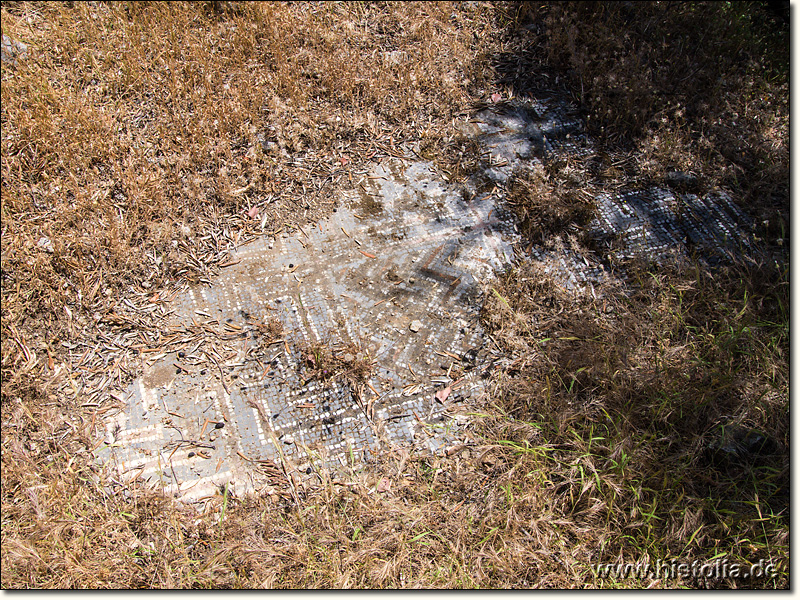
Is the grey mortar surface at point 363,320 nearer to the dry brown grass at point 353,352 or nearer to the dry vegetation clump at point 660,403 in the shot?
the dry brown grass at point 353,352

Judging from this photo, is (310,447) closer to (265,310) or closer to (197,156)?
(265,310)

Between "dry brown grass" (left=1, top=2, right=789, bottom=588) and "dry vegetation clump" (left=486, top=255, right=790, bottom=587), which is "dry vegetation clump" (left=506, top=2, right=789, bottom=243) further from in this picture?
"dry vegetation clump" (left=486, top=255, right=790, bottom=587)

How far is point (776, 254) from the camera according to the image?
10.2 ft

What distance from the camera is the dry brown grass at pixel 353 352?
2223mm

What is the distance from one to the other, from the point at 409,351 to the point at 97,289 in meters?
1.71

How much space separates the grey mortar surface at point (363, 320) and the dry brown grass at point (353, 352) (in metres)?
0.13

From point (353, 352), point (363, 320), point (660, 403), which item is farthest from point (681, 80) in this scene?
point (353, 352)

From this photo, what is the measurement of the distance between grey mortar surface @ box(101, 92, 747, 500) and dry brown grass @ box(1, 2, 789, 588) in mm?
127

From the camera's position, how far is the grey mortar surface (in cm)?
254

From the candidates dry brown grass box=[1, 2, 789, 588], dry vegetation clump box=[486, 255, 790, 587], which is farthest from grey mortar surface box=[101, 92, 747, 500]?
dry vegetation clump box=[486, 255, 790, 587]

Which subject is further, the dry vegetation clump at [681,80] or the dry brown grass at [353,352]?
the dry vegetation clump at [681,80]

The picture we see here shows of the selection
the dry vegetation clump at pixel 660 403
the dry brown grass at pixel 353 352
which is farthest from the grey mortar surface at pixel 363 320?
the dry vegetation clump at pixel 660 403

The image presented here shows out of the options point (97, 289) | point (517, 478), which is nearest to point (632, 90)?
point (517, 478)

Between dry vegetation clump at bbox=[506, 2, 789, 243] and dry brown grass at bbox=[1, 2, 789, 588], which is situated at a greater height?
dry vegetation clump at bbox=[506, 2, 789, 243]
